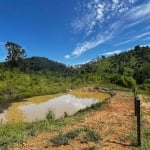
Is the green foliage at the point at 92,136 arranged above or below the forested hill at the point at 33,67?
below

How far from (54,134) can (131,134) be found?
10.2 feet

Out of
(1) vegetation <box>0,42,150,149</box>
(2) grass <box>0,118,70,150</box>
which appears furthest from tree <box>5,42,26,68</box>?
(2) grass <box>0,118,70,150</box>

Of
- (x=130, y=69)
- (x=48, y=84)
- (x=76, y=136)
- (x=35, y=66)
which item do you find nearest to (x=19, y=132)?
(x=76, y=136)

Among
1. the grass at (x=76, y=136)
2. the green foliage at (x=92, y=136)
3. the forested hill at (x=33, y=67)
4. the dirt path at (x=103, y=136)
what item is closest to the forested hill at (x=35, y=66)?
the forested hill at (x=33, y=67)

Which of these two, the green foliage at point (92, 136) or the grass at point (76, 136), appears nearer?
the grass at point (76, 136)

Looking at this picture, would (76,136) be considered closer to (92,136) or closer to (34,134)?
(92,136)

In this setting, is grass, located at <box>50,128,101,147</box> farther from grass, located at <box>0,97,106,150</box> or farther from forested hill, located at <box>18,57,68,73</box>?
forested hill, located at <box>18,57,68,73</box>

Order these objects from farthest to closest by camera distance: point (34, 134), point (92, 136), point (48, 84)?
point (48, 84), point (34, 134), point (92, 136)

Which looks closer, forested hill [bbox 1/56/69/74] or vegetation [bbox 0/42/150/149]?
vegetation [bbox 0/42/150/149]

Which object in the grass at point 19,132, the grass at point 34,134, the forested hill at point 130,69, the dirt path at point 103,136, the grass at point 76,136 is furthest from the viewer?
the forested hill at point 130,69

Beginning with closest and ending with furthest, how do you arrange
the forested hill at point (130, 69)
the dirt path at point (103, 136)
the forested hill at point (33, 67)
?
the dirt path at point (103, 136), the forested hill at point (130, 69), the forested hill at point (33, 67)

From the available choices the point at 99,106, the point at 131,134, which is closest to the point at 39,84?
the point at 99,106

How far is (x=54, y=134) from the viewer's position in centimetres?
1209

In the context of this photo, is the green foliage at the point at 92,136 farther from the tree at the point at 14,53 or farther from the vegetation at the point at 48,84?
the tree at the point at 14,53
